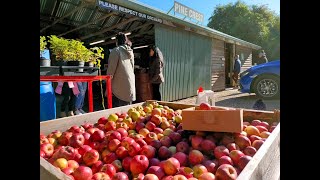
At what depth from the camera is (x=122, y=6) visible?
700cm

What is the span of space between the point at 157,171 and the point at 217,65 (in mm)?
13495

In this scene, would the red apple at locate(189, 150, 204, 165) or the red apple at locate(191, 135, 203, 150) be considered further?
the red apple at locate(191, 135, 203, 150)

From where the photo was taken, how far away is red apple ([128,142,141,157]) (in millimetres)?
2107

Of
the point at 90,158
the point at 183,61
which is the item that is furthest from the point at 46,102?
the point at 183,61

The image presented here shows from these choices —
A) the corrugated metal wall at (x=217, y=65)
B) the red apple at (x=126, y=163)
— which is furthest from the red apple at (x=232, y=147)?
the corrugated metal wall at (x=217, y=65)

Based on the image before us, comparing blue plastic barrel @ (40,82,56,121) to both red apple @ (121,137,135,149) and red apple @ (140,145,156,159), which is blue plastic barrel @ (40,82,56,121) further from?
red apple @ (140,145,156,159)

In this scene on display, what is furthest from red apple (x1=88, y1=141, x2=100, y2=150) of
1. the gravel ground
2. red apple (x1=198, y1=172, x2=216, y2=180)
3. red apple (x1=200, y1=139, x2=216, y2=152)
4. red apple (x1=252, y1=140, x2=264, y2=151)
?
the gravel ground

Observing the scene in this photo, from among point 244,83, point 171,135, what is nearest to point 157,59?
point 244,83

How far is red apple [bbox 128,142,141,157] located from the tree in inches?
1696

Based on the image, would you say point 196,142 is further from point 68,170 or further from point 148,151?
point 68,170

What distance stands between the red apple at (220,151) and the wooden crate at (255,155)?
0.32m

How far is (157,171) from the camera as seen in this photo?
1.81 meters

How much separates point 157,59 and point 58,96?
262 cm

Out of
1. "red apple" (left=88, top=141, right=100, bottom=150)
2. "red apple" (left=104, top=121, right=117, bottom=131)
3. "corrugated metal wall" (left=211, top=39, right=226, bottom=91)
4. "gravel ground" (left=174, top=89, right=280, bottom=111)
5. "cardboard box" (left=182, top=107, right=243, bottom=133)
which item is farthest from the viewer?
"corrugated metal wall" (left=211, top=39, right=226, bottom=91)
